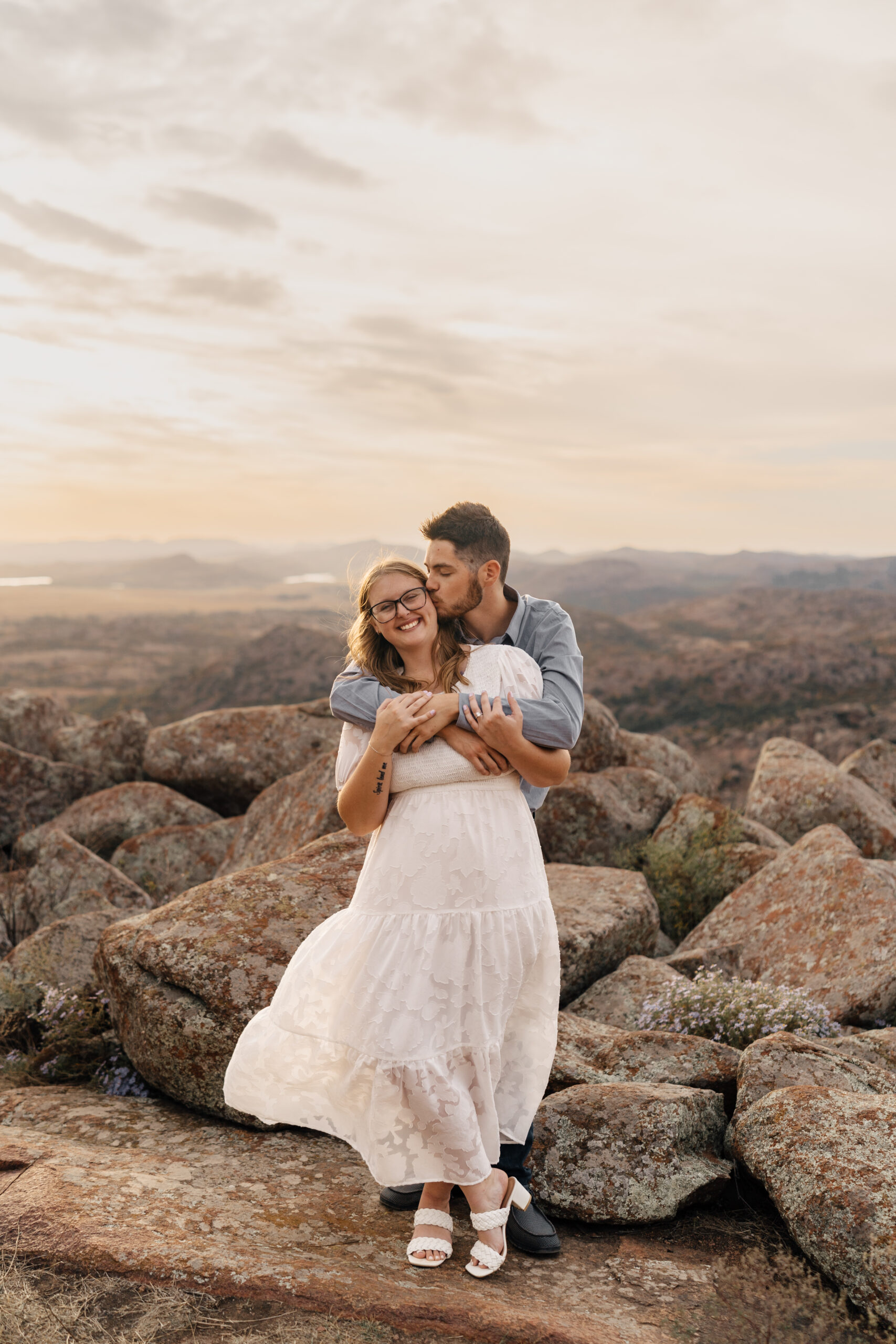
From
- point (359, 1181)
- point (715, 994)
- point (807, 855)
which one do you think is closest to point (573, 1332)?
point (359, 1181)

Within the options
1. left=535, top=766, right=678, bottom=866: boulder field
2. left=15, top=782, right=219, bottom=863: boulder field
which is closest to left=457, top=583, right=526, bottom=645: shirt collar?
left=535, top=766, right=678, bottom=866: boulder field

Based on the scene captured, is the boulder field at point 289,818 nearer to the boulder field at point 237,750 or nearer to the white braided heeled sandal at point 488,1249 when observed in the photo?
the boulder field at point 237,750

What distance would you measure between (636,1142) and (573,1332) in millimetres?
Result: 1120

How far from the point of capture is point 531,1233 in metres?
3.73

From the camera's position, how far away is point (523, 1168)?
3812mm

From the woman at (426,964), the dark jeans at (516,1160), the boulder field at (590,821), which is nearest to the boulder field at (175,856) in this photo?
the boulder field at (590,821)

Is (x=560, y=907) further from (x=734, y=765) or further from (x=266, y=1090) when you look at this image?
(x=734, y=765)

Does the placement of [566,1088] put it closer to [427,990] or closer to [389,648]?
[427,990]

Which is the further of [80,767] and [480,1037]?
[80,767]

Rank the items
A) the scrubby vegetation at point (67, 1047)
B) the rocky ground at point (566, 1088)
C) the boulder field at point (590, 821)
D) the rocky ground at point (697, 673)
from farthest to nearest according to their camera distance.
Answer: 1. the rocky ground at point (697, 673)
2. the boulder field at point (590, 821)
3. the scrubby vegetation at point (67, 1047)
4. the rocky ground at point (566, 1088)

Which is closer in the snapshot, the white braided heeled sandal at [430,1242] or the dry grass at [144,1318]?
the dry grass at [144,1318]

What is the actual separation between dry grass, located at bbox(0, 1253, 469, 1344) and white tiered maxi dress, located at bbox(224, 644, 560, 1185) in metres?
0.53

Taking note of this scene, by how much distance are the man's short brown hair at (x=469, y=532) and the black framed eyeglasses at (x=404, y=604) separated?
0.25m

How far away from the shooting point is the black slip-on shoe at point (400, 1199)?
3971 millimetres
